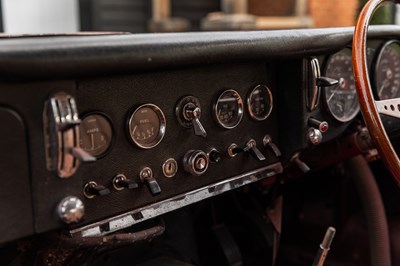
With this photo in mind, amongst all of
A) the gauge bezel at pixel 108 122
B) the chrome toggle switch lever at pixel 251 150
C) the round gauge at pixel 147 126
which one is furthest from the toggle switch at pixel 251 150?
the gauge bezel at pixel 108 122

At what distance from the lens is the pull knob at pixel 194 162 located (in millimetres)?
1113

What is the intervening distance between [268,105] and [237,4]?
13.3 ft

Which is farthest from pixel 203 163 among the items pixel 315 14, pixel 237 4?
pixel 315 14

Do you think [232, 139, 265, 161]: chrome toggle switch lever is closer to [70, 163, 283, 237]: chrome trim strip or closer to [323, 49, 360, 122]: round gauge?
[70, 163, 283, 237]: chrome trim strip

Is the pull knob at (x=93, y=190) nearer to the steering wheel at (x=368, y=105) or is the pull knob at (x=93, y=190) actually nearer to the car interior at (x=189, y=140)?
the car interior at (x=189, y=140)

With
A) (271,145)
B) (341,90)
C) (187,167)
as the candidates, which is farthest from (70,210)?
(341,90)

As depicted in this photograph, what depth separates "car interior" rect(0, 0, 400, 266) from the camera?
82 centimetres

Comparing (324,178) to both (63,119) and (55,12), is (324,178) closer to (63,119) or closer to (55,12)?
(63,119)

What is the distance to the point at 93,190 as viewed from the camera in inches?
37.4

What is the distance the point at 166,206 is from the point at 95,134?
0.22 meters

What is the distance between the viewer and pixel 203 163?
1.14 metres

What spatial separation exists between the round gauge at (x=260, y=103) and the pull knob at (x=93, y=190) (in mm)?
440

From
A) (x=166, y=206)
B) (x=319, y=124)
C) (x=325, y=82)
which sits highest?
(x=325, y=82)

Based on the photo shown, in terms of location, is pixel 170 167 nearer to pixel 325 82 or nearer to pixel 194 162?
pixel 194 162
